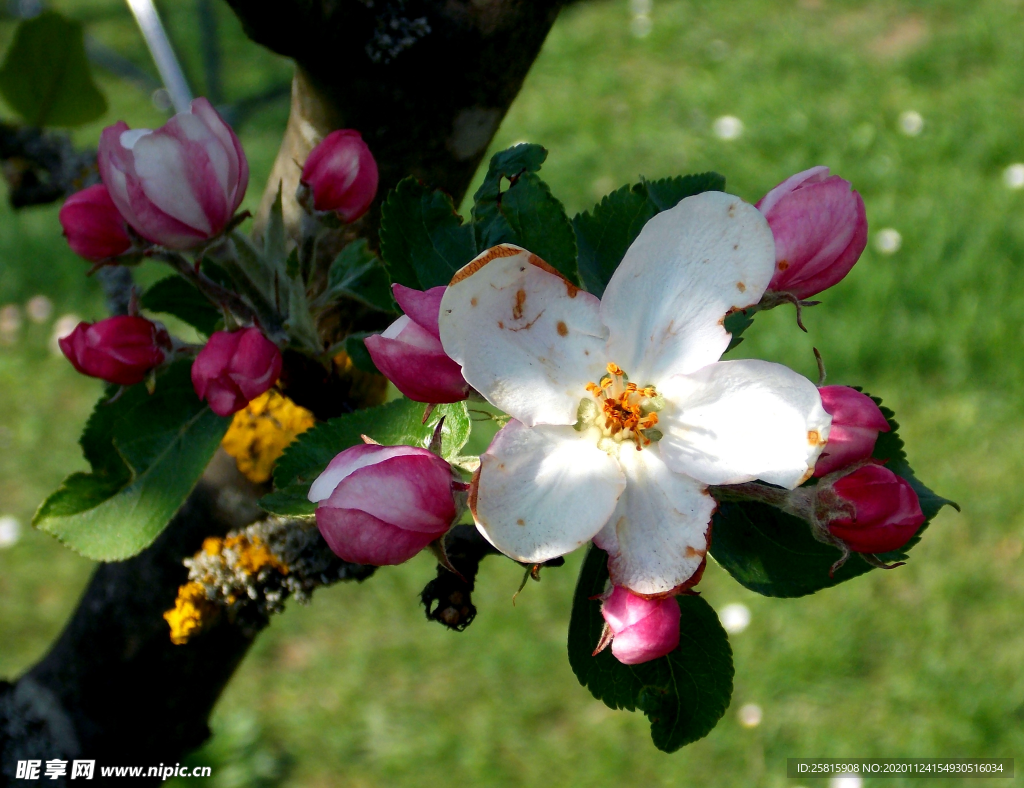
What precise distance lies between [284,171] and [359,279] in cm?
30

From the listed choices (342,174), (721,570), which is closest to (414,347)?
(342,174)

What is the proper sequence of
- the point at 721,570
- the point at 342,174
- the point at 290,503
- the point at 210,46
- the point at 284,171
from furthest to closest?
the point at 210,46, the point at 721,570, the point at 284,171, the point at 342,174, the point at 290,503

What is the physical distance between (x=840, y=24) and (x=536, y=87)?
1.49 meters

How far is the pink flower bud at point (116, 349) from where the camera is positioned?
0.87 metres

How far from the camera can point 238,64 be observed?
5.16m

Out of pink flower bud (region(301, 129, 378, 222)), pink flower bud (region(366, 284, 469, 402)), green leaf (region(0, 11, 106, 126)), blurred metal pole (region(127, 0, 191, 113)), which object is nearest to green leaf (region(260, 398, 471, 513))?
pink flower bud (region(366, 284, 469, 402))

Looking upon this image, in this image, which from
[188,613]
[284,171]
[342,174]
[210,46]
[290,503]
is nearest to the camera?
[290,503]

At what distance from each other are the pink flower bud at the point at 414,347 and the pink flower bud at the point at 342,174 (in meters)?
0.27

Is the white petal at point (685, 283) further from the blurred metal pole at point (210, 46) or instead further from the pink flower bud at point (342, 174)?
the blurred metal pole at point (210, 46)

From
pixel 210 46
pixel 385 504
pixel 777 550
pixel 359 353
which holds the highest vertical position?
pixel 385 504

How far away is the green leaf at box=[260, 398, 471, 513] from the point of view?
0.82m

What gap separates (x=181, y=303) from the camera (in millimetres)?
1112

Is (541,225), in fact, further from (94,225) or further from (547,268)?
(94,225)

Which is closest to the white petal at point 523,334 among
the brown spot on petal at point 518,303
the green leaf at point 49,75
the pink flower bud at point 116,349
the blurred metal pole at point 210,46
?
the brown spot on petal at point 518,303
